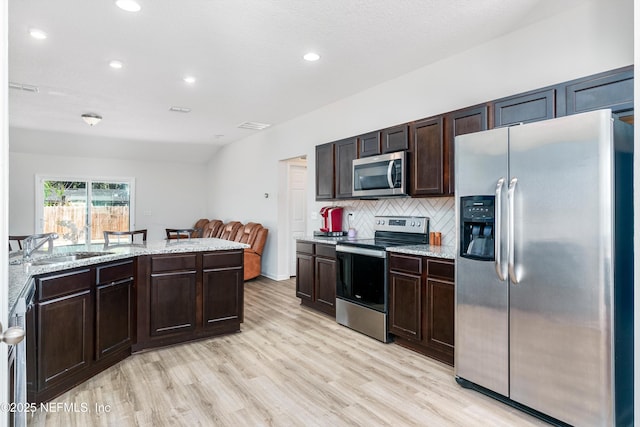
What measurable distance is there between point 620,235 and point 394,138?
86.0 inches

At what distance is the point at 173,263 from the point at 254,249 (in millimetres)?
3136

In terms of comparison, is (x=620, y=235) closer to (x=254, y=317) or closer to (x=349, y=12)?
(x=349, y=12)

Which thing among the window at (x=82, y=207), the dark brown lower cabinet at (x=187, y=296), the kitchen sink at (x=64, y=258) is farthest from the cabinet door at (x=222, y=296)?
the window at (x=82, y=207)

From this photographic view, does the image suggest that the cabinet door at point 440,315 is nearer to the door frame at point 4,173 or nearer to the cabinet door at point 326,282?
the cabinet door at point 326,282

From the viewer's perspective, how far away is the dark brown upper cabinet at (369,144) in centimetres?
400

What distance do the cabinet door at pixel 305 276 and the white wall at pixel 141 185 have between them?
5.83 metres

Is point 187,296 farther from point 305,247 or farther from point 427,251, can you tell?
point 427,251

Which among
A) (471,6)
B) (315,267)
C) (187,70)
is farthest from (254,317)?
(471,6)

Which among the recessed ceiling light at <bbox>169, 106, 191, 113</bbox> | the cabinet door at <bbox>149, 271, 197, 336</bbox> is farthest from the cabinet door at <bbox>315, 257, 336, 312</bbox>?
the recessed ceiling light at <bbox>169, 106, 191, 113</bbox>

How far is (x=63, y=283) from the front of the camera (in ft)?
8.12

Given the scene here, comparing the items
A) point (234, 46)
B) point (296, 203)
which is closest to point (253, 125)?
point (296, 203)

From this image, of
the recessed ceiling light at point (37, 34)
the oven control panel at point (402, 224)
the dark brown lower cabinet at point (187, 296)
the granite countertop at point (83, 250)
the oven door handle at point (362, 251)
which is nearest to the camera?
the granite countertop at point (83, 250)

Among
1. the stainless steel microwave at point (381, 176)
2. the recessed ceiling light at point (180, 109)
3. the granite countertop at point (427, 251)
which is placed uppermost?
the recessed ceiling light at point (180, 109)

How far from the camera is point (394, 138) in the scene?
12.4 feet
